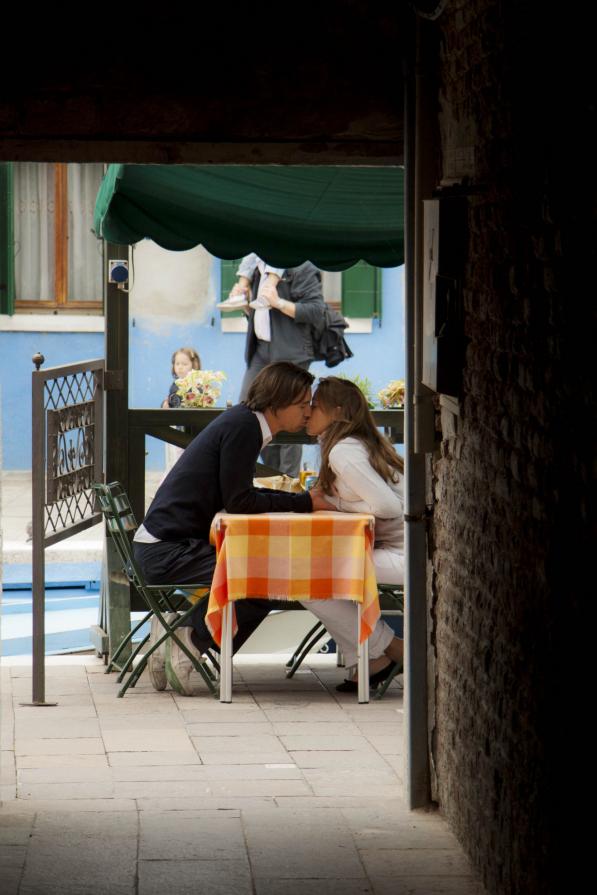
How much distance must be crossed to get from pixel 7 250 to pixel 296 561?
382 inches

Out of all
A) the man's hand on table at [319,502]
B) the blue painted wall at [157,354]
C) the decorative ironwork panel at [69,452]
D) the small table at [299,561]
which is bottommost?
the small table at [299,561]

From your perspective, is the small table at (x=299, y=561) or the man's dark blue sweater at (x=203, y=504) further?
the man's dark blue sweater at (x=203, y=504)

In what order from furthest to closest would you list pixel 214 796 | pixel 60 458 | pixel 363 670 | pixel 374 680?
pixel 60 458, pixel 374 680, pixel 363 670, pixel 214 796

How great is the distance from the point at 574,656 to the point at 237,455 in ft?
12.8

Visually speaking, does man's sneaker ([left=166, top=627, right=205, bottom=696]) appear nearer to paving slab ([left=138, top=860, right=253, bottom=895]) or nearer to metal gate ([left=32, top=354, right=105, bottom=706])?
metal gate ([left=32, top=354, right=105, bottom=706])

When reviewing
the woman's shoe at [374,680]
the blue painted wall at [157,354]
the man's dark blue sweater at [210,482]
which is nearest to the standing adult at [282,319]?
the man's dark blue sweater at [210,482]

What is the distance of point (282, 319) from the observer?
Answer: 1025cm

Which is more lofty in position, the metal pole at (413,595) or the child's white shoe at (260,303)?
the child's white shoe at (260,303)

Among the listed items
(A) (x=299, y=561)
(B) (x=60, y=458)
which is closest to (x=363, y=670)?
(A) (x=299, y=561)

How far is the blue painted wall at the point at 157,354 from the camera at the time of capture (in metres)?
15.4

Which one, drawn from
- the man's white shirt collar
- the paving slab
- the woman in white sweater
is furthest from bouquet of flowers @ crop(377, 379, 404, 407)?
the paving slab

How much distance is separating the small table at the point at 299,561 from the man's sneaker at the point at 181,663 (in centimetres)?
43

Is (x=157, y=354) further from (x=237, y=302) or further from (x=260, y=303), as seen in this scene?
(x=260, y=303)

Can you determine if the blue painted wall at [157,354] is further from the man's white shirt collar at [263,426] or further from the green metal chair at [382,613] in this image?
the man's white shirt collar at [263,426]
